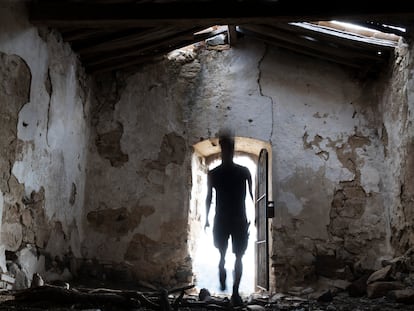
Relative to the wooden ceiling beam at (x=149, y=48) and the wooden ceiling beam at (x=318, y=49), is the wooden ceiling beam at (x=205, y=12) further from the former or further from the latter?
the wooden ceiling beam at (x=318, y=49)

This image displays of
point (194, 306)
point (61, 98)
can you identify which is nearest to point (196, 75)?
point (61, 98)

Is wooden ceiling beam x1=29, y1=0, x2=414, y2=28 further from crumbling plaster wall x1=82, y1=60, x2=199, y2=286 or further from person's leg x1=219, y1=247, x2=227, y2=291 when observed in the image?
person's leg x1=219, y1=247, x2=227, y2=291

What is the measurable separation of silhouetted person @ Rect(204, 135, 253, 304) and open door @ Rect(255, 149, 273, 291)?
2.40 metres

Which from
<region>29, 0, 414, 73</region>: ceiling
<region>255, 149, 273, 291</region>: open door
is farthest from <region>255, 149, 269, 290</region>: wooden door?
<region>29, 0, 414, 73</region>: ceiling

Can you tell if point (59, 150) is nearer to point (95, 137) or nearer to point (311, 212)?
point (95, 137)

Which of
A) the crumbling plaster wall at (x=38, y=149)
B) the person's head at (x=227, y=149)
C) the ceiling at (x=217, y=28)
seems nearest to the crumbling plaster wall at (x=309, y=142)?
the ceiling at (x=217, y=28)

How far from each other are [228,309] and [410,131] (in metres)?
3.20

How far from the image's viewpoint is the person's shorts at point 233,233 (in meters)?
3.90

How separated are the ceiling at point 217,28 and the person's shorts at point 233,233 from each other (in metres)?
2.02

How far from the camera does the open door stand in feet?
Answer: 20.8

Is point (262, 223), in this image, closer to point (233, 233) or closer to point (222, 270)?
point (222, 270)

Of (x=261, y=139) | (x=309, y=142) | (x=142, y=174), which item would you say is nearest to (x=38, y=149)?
(x=142, y=174)

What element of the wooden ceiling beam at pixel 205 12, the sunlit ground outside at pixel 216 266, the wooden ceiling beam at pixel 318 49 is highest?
the wooden ceiling beam at pixel 318 49

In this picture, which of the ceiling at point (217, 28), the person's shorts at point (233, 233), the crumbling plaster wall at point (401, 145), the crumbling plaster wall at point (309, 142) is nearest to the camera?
the person's shorts at point (233, 233)
